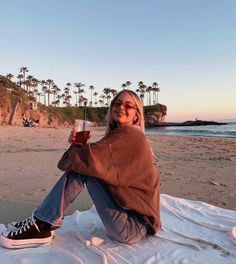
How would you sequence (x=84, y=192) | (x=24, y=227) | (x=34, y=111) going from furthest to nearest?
(x=34, y=111)
(x=84, y=192)
(x=24, y=227)

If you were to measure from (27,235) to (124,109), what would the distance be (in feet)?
4.11

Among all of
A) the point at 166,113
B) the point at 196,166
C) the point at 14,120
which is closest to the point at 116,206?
the point at 196,166

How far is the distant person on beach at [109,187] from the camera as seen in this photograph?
7.74 ft

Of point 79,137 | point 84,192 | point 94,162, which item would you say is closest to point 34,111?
point 84,192

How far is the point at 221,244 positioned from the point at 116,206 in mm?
927

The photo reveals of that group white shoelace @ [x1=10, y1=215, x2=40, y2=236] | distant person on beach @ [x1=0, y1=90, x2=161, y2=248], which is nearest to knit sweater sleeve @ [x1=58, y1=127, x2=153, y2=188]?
distant person on beach @ [x1=0, y1=90, x2=161, y2=248]

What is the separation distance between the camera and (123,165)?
2.42 m

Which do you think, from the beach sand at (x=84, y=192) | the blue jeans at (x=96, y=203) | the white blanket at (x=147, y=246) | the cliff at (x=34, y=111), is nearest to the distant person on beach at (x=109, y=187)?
the blue jeans at (x=96, y=203)

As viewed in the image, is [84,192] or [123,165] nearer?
[123,165]

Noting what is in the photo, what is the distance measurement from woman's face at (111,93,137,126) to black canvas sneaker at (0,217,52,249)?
104cm

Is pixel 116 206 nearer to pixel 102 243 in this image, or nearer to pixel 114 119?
pixel 102 243

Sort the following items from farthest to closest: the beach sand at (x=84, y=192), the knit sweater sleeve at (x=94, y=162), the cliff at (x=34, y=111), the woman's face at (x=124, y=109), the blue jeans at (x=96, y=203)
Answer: the cliff at (x=34, y=111) < the beach sand at (x=84, y=192) < the woman's face at (x=124, y=109) < the blue jeans at (x=96, y=203) < the knit sweater sleeve at (x=94, y=162)

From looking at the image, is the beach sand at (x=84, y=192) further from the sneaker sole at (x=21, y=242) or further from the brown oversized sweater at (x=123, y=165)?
the brown oversized sweater at (x=123, y=165)

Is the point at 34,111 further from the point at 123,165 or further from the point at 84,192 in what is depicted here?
the point at 123,165
